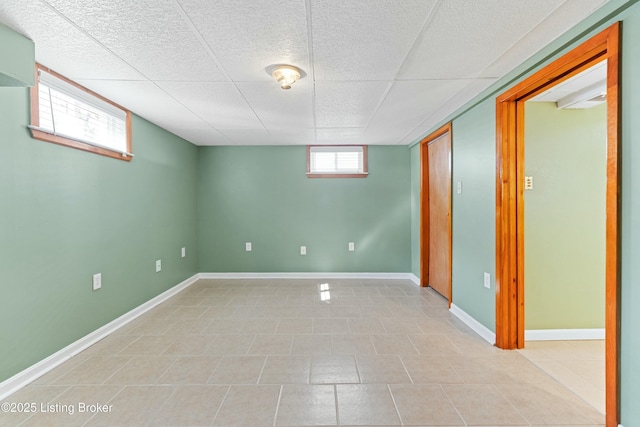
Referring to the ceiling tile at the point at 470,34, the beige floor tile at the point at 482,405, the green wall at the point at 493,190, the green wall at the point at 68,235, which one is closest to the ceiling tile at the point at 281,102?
the ceiling tile at the point at 470,34

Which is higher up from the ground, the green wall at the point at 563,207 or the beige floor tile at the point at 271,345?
the green wall at the point at 563,207

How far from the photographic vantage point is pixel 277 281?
4.18 m

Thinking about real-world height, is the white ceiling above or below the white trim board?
above

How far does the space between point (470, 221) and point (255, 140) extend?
2.95 metres

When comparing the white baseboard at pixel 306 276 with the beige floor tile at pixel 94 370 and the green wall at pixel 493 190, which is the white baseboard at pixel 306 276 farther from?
the beige floor tile at pixel 94 370

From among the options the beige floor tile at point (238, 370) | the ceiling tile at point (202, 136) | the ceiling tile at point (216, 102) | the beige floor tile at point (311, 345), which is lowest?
the beige floor tile at point (311, 345)

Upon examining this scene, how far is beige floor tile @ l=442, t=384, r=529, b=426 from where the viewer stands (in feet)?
4.78

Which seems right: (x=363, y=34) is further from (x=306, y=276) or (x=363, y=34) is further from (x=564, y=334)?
(x=306, y=276)

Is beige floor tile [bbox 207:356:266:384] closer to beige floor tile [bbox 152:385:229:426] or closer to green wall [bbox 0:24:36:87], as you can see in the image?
beige floor tile [bbox 152:385:229:426]

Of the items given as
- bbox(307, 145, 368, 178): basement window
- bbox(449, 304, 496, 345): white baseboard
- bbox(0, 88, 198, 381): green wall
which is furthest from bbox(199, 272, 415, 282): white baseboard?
bbox(307, 145, 368, 178): basement window

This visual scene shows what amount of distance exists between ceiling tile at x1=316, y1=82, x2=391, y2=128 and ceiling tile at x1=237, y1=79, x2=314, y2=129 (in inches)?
4.1

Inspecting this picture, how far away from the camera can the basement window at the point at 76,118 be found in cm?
188

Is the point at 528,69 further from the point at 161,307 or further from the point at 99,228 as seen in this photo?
the point at 161,307

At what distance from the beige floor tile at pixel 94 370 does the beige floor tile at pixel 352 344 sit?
1564 mm
